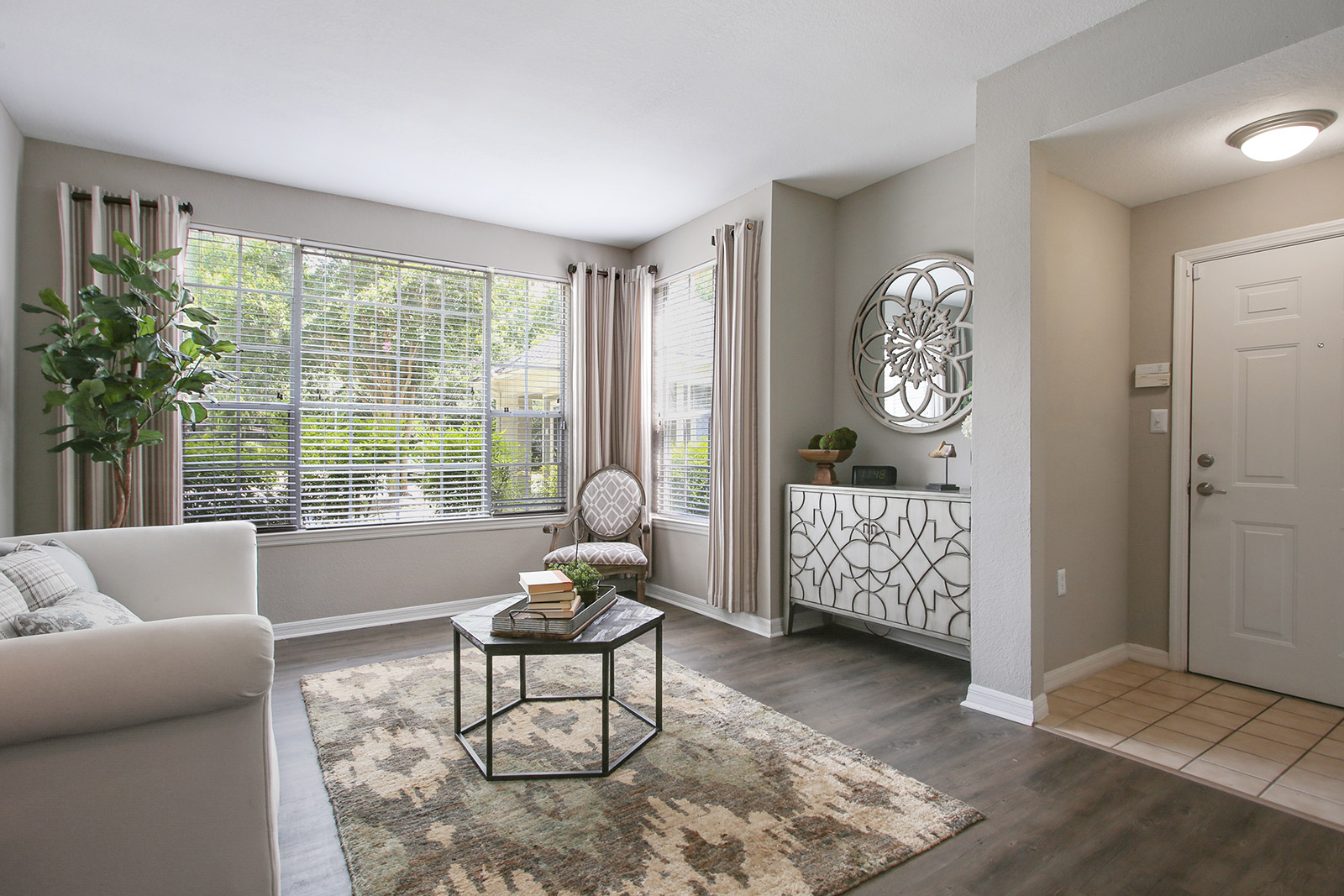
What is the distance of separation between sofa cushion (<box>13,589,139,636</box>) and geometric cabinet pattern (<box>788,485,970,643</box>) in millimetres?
2948

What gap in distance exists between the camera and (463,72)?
9.22 feet

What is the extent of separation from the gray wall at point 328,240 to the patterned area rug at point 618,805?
1.40 meters

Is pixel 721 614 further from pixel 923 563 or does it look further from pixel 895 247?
pixel 895 247

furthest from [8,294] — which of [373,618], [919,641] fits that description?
[919,641]

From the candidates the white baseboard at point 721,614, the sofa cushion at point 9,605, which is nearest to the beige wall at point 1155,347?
the white baseboard at point 721,614

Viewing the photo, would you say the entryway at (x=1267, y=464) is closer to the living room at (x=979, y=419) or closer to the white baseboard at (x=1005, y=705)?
the living room at (x=979, y=419)

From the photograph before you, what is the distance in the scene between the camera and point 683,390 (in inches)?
192

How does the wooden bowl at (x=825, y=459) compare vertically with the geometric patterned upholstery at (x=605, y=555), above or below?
above

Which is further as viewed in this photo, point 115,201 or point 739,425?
point 739,425

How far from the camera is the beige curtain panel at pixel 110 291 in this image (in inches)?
132

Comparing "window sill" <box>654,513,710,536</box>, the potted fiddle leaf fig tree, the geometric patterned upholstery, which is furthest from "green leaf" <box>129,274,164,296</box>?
"window sill" <box>654,513,710,536</box>

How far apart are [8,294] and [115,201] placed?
2.26 ft

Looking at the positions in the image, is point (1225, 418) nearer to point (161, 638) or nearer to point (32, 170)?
point (161, 638)

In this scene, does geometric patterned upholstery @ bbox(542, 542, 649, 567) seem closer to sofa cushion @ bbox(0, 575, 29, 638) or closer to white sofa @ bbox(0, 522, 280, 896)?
sofa cushion @ bbox(0, 575, 29, 638)
